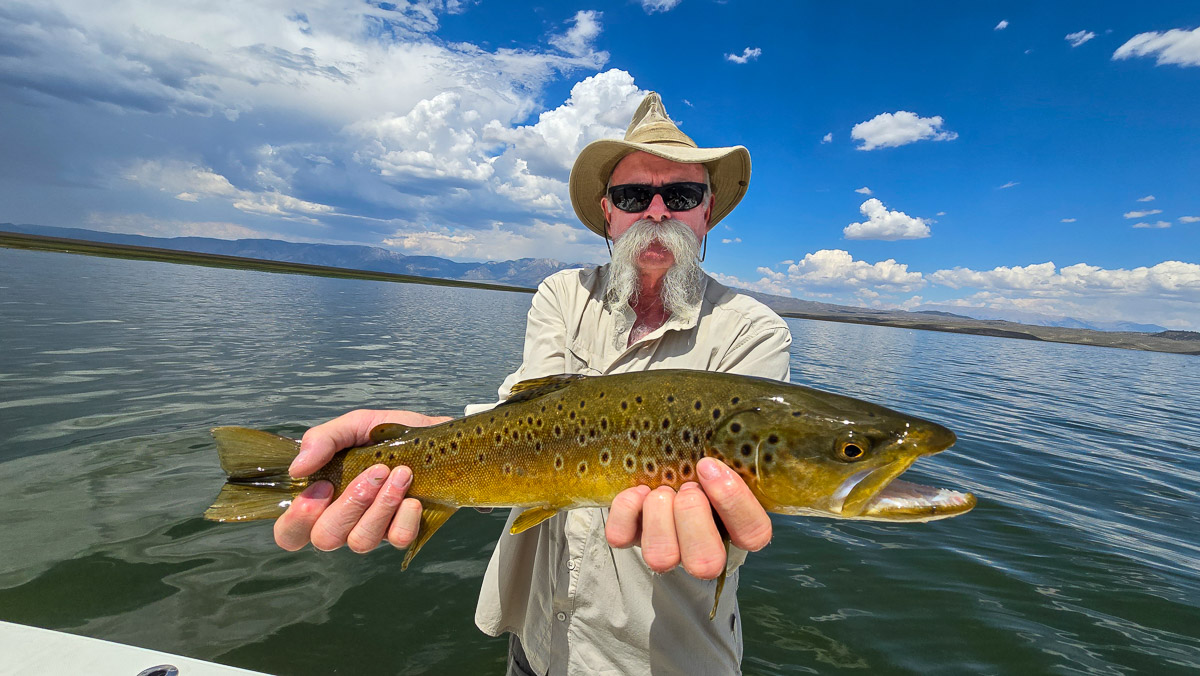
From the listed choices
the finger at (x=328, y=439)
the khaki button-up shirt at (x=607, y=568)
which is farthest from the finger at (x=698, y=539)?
the finger at (x=328, y=439)

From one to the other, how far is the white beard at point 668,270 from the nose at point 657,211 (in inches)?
2.7

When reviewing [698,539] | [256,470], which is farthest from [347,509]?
[698,539]

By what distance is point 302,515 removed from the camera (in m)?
2.79

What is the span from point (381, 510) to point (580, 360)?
165 centimetres

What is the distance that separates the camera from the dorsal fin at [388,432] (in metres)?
2.98

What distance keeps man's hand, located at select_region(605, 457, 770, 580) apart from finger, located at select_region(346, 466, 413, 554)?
4.08 ft

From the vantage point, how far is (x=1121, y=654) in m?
5.59

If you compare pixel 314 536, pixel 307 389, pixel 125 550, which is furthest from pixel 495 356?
pixel 314 536

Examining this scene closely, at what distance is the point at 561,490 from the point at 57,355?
19.9 m

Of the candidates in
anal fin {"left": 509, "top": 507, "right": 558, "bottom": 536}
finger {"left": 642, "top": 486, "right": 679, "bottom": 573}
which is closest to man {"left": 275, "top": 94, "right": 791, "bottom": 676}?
finger {"left": 642, "top": 486, "right": 679, "bottom": 573}

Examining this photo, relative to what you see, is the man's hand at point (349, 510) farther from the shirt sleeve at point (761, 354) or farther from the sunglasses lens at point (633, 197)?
the sunglasses lens at point (633, 197)

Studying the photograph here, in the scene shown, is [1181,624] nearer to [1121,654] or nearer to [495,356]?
[1121,654]

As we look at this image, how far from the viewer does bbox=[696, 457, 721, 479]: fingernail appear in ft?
7.69

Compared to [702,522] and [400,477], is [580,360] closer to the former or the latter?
[400,477]
